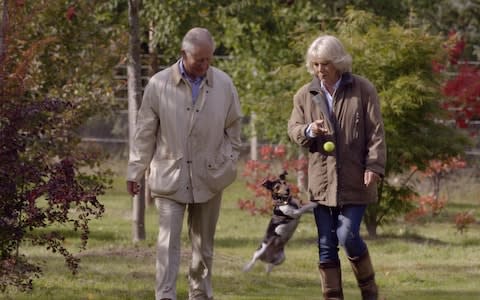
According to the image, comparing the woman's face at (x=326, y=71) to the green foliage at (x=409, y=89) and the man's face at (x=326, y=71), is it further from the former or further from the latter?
the green foliage at (x=409, y=89)

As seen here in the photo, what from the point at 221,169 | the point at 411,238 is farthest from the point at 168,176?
the point at 411,238

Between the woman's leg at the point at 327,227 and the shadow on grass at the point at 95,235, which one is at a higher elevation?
the woman's leg at the point at 327,227

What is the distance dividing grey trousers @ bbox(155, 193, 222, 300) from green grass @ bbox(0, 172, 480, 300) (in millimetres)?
908

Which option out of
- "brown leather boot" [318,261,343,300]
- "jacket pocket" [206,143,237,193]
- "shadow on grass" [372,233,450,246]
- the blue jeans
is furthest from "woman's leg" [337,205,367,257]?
"shadow on grass" [372,233,450,246]

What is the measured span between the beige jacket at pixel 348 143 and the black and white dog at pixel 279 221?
0.24 m

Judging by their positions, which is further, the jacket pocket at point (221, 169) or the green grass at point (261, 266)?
the green grass at point (261, 266)

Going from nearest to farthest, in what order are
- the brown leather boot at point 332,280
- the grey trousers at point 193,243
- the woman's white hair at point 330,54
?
the woman's white hair at point 330,54
the grey trousers at point 193,243
the brown leather boot at point 332,280

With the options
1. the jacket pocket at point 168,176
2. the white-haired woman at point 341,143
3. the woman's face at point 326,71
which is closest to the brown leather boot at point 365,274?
the white-haired woman at point 341,143

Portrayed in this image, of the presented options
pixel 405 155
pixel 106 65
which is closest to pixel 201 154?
pixel 405 155

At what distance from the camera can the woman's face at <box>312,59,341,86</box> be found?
321 inches

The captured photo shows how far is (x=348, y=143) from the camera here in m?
8.15

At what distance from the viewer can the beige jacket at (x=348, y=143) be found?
8.13 metres

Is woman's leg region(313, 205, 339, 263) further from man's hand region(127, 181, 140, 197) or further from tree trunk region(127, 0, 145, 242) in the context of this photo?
tree trunk region(127, 0, 145, 242)

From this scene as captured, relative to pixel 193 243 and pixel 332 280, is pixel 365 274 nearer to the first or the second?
pixel 332 280
